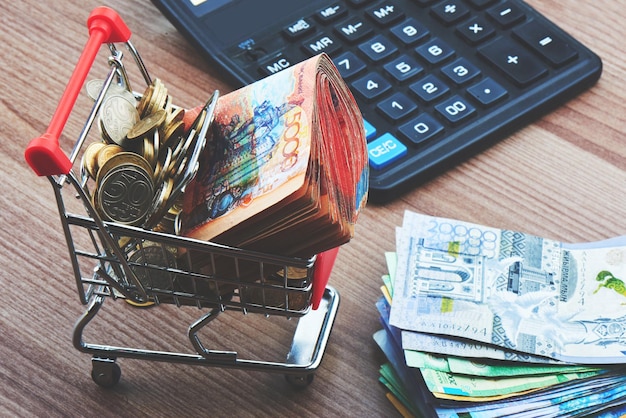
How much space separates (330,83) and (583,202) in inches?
12.1

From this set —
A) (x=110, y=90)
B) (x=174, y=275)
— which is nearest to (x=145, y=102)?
(x=110, y=90)

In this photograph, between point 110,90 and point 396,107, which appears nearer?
point 110,90

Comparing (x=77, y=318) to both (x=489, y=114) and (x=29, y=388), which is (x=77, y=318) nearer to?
(x=29, y=388)

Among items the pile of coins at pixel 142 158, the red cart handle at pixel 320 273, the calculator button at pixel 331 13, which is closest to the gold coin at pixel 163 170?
the pile of coins at pixel 142 158

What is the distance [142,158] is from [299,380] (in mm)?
208

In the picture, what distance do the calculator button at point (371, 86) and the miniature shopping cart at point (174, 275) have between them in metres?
0.22

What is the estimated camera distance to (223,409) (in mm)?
672

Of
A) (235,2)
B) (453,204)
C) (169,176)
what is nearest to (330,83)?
(169,176)

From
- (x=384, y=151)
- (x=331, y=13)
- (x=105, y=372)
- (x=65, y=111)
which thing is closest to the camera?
(x=65, y=111)

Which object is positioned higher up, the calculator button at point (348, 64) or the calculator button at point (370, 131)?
the calculator button at point (348, 64)

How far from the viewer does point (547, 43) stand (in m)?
0.87

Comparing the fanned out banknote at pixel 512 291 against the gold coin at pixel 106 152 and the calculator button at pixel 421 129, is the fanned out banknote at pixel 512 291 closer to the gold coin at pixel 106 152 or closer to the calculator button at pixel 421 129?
the calculator button at pixel 421 129

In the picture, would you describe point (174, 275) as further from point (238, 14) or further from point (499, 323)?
point (238, 14)

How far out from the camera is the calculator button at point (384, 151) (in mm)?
783
